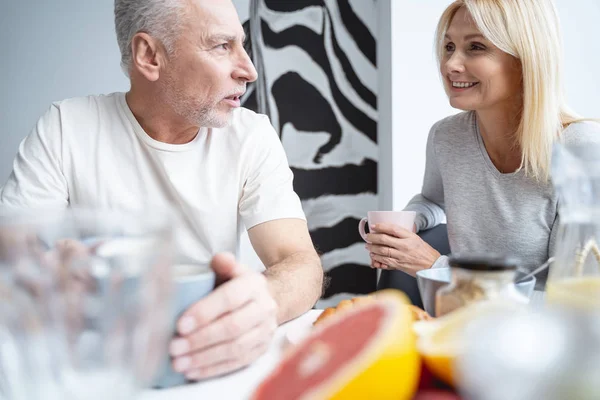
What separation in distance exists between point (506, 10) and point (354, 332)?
1.39m

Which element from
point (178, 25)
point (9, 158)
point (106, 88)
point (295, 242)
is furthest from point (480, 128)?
point (9, 158)

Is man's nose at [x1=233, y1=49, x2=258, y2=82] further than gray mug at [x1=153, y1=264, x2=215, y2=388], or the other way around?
man's nose at [x1=233, y1=49, x2=258, y2=82]

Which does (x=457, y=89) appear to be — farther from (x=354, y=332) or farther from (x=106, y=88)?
(x=106, y=88)

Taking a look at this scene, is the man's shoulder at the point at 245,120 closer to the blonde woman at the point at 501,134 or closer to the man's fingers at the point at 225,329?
the blonde woman at the point at 501,134

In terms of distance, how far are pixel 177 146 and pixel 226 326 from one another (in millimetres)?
888

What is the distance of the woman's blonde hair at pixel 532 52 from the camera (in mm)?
1436

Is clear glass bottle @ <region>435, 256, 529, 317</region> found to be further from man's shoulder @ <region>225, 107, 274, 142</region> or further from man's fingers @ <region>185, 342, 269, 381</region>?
man's shoulder @ <region>225, 107, 274, 142</region>

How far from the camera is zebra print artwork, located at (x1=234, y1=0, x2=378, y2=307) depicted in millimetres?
2910

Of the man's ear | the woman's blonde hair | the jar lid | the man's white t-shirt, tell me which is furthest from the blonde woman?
the jar lid

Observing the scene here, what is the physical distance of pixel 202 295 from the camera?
20.7 inches

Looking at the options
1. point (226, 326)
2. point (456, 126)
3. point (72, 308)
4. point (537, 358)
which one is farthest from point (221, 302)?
point (456, 126)

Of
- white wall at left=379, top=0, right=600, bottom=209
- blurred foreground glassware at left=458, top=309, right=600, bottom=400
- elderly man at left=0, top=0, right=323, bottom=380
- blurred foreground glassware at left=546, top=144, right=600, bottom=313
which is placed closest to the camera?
blurred foreground glassware at left=458, top=309, right=600, bottom=400

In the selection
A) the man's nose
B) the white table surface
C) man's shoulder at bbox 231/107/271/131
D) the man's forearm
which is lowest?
the man's forearm

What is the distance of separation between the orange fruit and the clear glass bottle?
0.25ft
